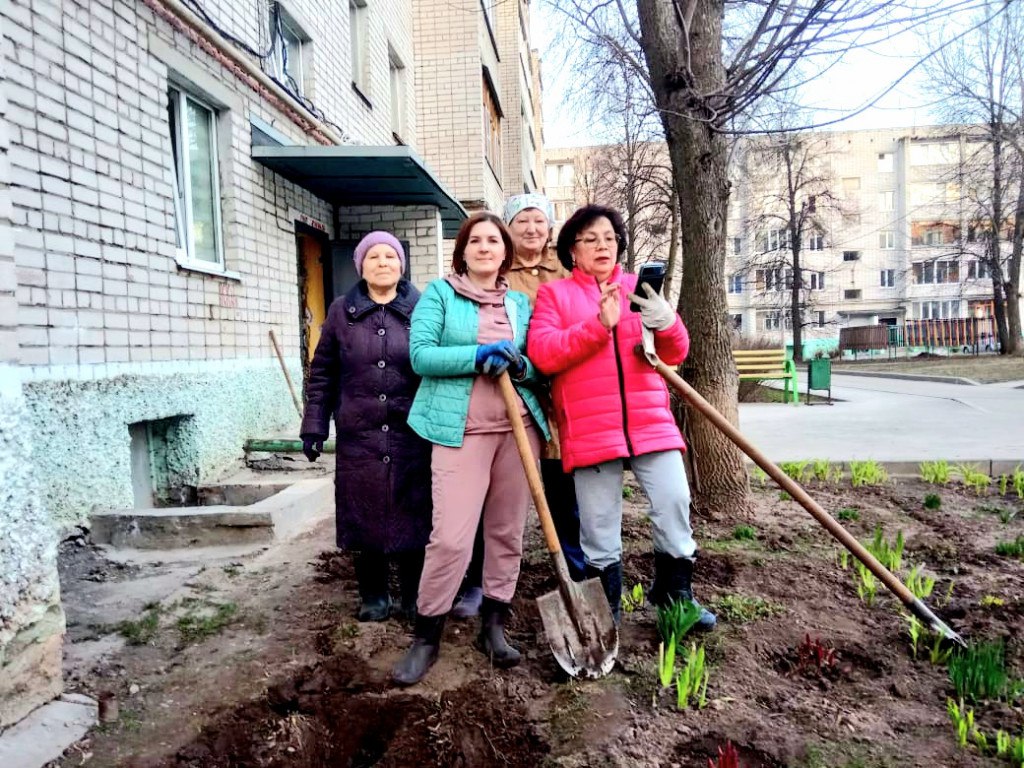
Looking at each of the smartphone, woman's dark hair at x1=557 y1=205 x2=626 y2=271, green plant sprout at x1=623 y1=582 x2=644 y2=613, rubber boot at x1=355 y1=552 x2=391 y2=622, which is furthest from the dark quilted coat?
the smartphone

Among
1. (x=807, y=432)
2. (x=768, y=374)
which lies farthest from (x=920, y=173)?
(x=807, y=432)

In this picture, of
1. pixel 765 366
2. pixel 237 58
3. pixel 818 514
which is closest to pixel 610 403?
pixel 818 514

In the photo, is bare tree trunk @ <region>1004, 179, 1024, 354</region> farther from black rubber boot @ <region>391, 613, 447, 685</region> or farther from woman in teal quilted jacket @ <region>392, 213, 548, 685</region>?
black rubber boot @ <region>391, 613, 447, 685</region>

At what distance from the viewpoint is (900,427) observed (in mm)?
8195

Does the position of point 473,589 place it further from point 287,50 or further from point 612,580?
point 287,50

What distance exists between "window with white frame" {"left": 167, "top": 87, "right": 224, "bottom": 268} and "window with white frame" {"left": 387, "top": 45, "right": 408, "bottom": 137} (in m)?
5.72

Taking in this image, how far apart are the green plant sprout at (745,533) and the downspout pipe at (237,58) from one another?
4.92m

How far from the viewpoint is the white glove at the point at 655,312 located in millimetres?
2514

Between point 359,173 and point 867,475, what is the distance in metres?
5.14

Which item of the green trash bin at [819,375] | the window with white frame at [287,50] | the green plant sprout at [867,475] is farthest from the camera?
the green trash bin at [819,375]

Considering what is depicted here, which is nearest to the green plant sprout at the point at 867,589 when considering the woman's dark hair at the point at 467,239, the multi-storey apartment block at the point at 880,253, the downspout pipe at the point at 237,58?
the woman's dark hair at the point at 467,239

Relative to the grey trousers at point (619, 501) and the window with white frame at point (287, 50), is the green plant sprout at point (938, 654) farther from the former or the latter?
the window with white frame at point (287, 50)

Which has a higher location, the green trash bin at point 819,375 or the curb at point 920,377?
the green trash bin at point 819,375

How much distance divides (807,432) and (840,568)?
16.2 feet
